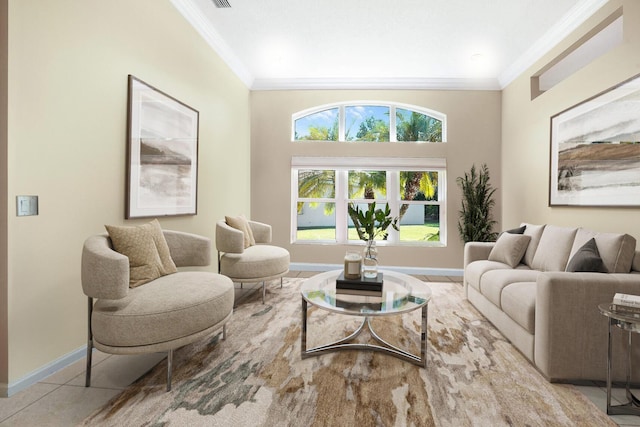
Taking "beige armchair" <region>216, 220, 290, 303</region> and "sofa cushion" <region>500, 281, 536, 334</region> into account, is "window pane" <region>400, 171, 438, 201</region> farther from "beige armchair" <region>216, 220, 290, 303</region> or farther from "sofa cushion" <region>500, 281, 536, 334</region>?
"sofa cushion" <region>500, 281, 536, 334</region>

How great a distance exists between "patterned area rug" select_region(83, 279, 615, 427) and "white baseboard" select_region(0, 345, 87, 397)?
1.96 ft

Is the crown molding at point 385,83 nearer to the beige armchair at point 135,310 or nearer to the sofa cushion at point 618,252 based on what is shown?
the sofa cushion at point 618,252

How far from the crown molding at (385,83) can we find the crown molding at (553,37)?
365mm

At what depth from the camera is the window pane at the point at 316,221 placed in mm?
5402

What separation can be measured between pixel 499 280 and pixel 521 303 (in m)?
0.50

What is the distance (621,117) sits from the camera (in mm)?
2709

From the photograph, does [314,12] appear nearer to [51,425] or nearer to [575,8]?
[575,8]

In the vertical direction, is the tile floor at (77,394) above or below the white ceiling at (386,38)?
below

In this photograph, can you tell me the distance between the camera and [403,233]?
5359mm

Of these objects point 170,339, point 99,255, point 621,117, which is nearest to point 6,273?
point 99,255

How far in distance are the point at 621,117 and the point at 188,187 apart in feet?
13.6

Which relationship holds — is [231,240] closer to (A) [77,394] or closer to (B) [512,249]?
(A) [77,394]

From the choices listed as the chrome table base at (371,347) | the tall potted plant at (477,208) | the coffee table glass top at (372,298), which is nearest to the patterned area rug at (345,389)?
the chrome table base at (371,347)

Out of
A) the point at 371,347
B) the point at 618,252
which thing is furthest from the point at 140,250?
the point at 618,252
